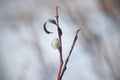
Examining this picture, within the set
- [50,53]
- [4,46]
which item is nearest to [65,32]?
[50,53]

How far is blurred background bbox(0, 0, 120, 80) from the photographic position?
534mm

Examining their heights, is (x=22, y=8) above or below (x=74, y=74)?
above

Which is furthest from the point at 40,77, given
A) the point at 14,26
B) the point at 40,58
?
the point at 14,26

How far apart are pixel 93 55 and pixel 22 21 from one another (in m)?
0.21

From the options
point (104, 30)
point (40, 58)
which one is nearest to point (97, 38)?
point (104, 30)

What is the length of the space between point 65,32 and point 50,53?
0.21ft

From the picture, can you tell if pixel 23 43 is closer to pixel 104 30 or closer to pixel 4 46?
pixel 4 46

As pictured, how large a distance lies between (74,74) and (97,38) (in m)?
0.11

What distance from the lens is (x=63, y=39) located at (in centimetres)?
55

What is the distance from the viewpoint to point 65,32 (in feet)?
1.82

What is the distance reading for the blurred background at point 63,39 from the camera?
534mm

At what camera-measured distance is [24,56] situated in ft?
1.86

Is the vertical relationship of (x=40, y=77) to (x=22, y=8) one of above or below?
below

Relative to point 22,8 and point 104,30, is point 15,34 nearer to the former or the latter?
point 22,8
